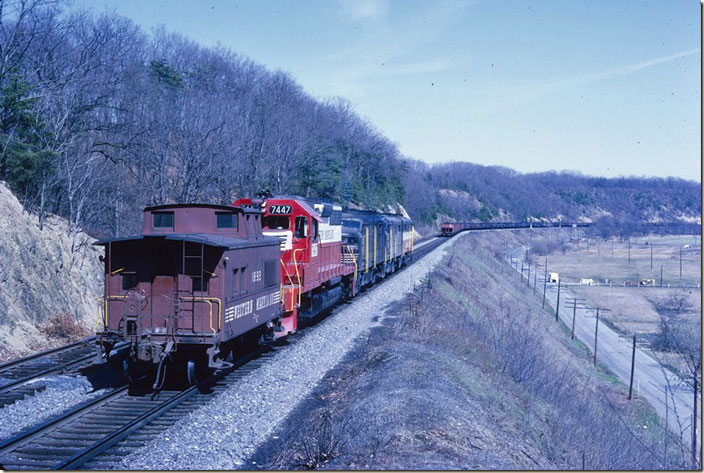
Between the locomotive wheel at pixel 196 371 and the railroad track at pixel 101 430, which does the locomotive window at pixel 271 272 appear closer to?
the locomotive wheel at pixel 196 371

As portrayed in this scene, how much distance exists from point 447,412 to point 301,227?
8.27 meters

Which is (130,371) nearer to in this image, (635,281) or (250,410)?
(250,410)

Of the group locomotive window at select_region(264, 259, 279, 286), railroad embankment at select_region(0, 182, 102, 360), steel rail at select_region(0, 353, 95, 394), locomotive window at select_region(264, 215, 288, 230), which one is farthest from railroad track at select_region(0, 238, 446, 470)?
railroad embankment at select_region(0, 182, 102, 360)

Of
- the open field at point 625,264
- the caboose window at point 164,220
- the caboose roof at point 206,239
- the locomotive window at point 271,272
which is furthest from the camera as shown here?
the open field at point 625,264

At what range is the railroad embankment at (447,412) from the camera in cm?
901

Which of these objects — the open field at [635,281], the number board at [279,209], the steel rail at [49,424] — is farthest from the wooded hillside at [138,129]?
the open field at [635,281]

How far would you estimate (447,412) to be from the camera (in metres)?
10.7

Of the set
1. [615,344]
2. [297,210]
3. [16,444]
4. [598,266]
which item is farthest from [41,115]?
[598,266]

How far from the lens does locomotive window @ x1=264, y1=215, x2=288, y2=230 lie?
17.4m

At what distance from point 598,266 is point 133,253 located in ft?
291

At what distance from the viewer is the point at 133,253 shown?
39.4ft

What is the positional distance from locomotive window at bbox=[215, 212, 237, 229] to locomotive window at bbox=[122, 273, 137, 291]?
85.2 inches

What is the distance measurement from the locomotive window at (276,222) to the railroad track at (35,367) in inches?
228

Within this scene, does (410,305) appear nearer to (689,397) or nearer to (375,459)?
(375,459)
